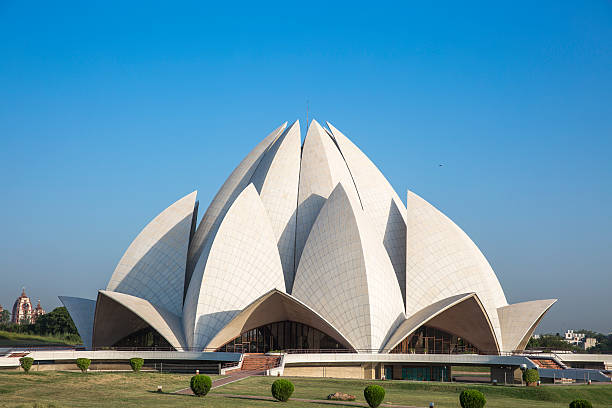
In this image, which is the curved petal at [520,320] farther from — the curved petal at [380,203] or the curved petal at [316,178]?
the curved petal at [316,178]

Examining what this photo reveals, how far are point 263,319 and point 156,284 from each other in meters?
8.79

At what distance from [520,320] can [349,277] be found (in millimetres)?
13230

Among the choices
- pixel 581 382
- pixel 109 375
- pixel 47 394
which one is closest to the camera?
pixel 47 394

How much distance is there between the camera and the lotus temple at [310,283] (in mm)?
37125

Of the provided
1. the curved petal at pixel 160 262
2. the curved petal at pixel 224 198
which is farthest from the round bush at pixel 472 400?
the curved petal at pixel 224 198

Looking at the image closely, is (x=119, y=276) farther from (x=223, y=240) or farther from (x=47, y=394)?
(x=47, y=394)

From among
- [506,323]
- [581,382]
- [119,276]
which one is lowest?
[581,382]

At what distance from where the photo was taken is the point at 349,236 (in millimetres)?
39625

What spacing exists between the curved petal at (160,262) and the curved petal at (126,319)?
1.99 metres

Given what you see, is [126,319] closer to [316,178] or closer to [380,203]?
[316,178]

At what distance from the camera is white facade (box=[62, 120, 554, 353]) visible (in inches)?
1486

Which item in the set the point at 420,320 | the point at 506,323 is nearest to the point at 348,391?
the point at 420,320

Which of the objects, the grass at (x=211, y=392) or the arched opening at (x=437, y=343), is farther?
the arched opening at (x=437, y=343)

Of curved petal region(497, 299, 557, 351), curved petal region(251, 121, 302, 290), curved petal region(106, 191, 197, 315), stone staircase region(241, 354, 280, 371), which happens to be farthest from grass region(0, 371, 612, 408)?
curved petal region(251, 121, 302, 290)
